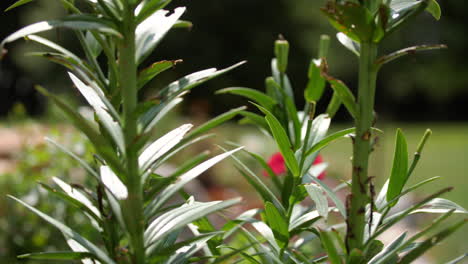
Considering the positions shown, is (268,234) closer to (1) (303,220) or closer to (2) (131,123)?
(1) (303,220)

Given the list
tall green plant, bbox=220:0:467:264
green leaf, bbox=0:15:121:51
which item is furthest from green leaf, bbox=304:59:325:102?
green leaf, bbox=0:15:121:51

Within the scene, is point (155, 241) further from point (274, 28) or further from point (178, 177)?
point (274, 28)

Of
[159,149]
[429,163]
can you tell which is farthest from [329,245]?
[429,163]

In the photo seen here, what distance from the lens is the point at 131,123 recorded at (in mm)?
393

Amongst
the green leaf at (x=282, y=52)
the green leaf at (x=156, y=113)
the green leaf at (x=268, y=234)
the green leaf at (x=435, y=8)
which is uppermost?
the green leaf at (x=282, y=52)

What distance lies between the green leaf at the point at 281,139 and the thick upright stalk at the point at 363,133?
7 cm

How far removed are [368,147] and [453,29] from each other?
57.6 feet

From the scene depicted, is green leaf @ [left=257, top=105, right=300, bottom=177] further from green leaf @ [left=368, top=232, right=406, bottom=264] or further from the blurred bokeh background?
the blurred bokeh background

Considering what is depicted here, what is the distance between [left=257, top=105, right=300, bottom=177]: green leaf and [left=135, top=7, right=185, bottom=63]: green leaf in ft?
0.34

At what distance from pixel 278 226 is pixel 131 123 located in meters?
0.18

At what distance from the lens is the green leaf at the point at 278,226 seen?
1.60 feet

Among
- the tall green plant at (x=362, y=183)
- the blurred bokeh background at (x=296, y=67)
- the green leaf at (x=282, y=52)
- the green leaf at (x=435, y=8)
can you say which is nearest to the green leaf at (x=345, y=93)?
the tall green plant at (x=362, y=183)

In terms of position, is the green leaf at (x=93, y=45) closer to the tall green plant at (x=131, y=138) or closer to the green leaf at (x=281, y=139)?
the tall green plant at (x=131, y=138)

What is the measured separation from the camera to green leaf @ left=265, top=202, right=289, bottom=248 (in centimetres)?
49
